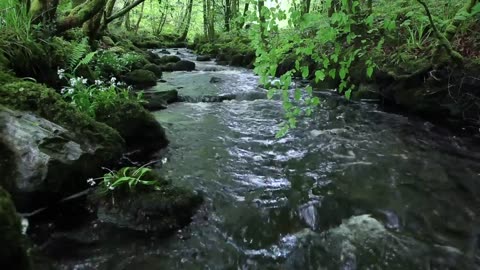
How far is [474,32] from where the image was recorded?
659 cm

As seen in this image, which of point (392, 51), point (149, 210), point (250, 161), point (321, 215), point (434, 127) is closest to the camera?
point (149, 210)

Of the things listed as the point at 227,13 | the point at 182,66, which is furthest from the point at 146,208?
the point at 227,13

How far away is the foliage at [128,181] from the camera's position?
405cm

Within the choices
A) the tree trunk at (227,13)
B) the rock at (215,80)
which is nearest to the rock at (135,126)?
the rock at (215,80)

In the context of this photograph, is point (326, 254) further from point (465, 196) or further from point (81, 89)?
point (81, 89)

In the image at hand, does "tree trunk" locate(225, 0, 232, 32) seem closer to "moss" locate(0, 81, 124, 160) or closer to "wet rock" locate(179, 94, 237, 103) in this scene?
"wet rock" locate(179, 94, 237, 103)

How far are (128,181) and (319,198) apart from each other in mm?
2239

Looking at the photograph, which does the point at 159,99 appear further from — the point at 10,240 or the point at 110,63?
the point at 10,240

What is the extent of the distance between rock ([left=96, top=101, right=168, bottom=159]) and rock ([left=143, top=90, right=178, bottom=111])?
2.43 m

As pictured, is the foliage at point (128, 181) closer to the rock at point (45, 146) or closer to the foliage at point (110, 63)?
the rock at point (45, 146)

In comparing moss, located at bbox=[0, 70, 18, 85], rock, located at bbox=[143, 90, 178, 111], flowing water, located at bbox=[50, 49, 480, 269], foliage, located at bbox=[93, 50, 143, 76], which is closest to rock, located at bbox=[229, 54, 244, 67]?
foliage, located at bbox=[93, 50, 143, 76]

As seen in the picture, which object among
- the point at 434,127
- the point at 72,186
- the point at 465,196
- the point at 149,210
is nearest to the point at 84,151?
the point at 72,186

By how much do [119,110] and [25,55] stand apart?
183 cm

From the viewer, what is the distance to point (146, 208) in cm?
389
